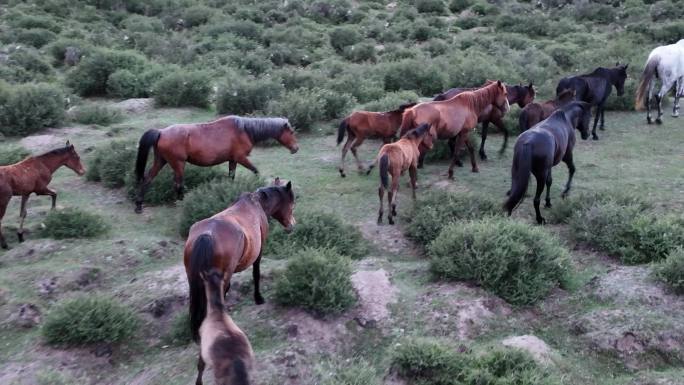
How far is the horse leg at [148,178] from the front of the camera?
898 cm

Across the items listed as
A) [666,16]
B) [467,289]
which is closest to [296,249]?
[467,289]

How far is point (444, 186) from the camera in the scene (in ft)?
32.6

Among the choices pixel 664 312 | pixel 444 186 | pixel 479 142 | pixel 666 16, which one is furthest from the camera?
pixel 666 16

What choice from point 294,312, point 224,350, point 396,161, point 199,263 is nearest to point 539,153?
point 396,161

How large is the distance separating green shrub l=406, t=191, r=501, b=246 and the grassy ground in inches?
11.2

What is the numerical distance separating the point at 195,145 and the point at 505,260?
14.9 ft

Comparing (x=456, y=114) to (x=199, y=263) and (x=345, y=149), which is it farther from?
(x=199, y=263)

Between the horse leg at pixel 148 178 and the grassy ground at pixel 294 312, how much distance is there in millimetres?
173

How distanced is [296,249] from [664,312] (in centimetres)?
401

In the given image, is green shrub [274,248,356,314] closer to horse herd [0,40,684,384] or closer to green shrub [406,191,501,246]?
horse herd [0,40,684,384]

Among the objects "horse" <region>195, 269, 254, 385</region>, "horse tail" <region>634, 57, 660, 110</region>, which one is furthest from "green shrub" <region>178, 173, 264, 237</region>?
"horse tail" <region>634, 57, 660, 110</region>

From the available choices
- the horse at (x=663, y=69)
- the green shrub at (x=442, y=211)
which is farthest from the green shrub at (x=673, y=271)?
the horse at (x=663, y=69)

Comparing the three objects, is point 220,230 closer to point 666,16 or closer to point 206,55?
point 206,55

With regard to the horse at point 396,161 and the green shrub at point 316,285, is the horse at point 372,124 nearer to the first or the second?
the horse at point 396,161
